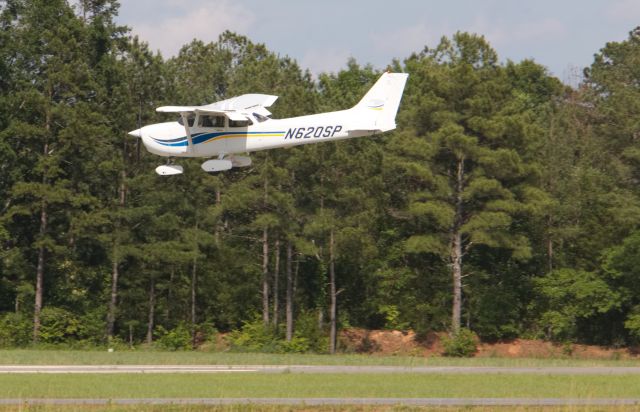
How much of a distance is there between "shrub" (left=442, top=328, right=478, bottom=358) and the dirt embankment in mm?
1427

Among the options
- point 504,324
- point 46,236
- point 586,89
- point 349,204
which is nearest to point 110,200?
point 46,236

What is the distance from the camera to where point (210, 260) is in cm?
6438

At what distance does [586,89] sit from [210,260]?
3562 cm

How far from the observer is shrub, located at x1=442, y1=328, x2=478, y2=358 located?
2203 inches

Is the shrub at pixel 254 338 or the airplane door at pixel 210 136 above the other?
the airplane door at pixel 210 136

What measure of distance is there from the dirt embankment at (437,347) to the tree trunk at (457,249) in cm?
259

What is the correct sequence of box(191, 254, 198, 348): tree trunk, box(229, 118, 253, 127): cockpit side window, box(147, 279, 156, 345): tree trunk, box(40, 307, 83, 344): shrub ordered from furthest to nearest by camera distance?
box(191, 254, 198, 348): tree trunk
box(147, 279, 156, 345): tree trunk
box(40, 307, 83, 344): shrub
box(229, 118, 253, 127): cockpit side window

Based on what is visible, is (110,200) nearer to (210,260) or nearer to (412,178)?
(210,260)

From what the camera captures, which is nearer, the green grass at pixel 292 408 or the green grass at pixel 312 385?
the green grass at pixel 292 408

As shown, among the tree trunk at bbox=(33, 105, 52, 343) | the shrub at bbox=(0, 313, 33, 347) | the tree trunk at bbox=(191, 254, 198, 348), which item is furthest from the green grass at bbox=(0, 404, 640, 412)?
the tree trunk at bbox=(191, 254, 198, 348)

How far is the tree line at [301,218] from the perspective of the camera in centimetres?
5806

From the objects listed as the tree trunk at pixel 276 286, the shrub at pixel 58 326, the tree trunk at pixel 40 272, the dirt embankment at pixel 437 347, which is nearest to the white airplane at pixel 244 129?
the tree trunk at pixel 40 272

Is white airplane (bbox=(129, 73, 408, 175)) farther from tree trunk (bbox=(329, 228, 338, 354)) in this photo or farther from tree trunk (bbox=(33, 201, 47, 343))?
tree trunk (bbox=(33, 201, 47, 343))

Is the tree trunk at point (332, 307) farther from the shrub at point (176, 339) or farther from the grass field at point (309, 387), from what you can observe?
the grass field at point (309, 387)
